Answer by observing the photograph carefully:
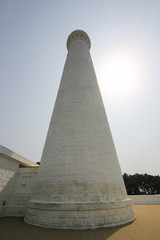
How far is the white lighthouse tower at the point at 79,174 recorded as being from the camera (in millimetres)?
7426

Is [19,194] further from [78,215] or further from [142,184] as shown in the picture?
[142,184]

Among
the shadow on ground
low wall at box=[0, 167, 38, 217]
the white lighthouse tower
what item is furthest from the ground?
low wall at box=[0, 167, 38, 217]

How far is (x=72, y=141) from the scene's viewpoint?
376 inches

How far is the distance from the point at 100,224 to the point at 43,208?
3.16 metres

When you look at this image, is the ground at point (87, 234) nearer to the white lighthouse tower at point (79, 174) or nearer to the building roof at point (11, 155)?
the white lighthouse tower at point (79, 174)

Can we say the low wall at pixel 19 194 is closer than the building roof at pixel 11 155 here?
No

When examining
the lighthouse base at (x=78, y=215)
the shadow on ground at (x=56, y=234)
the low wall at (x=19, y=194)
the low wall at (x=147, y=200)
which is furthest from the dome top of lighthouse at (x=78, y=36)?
the low wall at (x=147, y=200)

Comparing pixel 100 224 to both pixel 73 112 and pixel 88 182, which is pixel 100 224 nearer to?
pixel 88 182

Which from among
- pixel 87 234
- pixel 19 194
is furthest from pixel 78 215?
pixel 19 194

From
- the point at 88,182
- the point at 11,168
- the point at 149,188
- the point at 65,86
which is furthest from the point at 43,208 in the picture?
the point at 149,188

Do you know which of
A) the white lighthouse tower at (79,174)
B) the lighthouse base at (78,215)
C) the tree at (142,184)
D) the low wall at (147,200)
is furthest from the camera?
the tree at (142,184)

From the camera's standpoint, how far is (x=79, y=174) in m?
8.38

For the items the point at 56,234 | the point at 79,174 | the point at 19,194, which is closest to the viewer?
the point at 56,234

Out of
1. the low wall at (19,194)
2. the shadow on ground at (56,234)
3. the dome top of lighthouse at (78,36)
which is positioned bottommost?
the shadow on ground at (56,234)
